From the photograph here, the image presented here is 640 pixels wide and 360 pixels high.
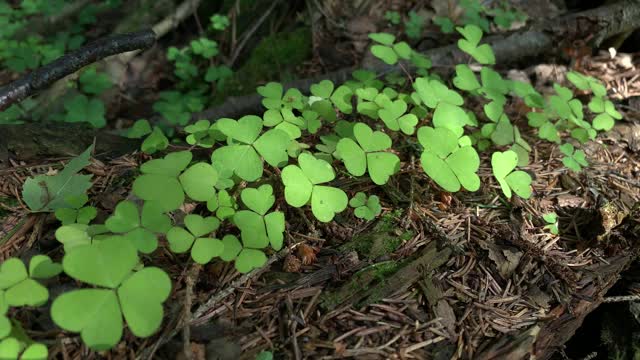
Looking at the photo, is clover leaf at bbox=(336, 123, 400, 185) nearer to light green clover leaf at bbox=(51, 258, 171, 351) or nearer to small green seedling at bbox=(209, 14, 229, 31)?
light green clover leaf at bbox=(51, 258, 171, 351)

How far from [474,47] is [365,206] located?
1.24 meters

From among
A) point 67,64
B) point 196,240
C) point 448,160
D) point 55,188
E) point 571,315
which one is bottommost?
point 571,315

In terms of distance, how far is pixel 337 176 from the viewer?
6.36 ft

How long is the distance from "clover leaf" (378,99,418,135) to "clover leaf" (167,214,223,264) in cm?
93

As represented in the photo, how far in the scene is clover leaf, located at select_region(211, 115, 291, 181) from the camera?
1.69m

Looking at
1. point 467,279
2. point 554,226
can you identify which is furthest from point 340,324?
point 554,226

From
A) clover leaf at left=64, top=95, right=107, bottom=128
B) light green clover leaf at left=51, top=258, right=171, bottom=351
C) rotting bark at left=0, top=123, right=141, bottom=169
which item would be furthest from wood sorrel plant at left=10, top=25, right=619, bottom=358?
clover leaf at left=64, top=95, right=107, bottom=128

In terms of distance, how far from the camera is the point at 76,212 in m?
1.59

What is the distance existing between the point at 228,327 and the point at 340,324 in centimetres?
35

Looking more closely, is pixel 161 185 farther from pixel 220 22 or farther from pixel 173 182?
pixel 220 22

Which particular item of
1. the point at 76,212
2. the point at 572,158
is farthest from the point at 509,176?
the point at 76,212

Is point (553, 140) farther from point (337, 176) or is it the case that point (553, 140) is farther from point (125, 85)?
point (125, 85)

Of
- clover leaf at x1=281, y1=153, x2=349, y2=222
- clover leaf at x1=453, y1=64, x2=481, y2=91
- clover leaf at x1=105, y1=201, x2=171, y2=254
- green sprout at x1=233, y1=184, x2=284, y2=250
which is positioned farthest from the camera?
clover leaf at x1=453, y1=64, x2=481, y2=91

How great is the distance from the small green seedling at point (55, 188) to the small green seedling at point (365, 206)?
967 mm
